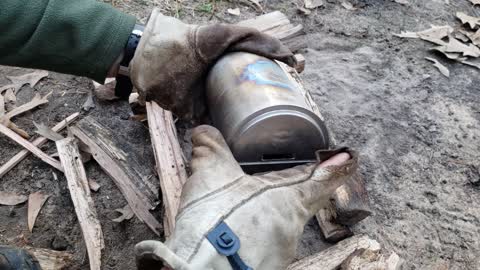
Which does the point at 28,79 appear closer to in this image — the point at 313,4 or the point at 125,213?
the point at 125,213

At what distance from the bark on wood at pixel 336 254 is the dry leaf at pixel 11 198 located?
5.24 ft

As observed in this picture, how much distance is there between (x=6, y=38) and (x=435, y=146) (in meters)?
2.67

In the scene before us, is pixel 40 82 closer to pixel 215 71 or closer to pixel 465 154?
pixel 215 71

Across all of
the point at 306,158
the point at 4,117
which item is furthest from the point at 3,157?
the point at 306,158

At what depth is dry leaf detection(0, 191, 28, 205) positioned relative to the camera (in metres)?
3.00

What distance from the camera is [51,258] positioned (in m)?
2.57

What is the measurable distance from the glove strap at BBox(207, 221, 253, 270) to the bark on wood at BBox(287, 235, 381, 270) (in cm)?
73

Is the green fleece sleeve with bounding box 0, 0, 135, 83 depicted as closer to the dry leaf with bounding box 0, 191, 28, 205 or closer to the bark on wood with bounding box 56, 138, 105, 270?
the bark on wood with bounding box 56, 138, 105, 270

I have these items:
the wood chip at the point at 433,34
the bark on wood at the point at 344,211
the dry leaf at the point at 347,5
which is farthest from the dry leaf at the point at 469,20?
the bark on wood at the point at 344,211

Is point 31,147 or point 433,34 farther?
point 433,34

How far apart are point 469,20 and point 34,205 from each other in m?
3.83

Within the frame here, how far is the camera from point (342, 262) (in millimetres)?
2621

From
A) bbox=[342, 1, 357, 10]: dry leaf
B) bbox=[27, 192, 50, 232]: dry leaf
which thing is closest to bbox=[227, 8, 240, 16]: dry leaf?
bbox=[342, 1, 357, 10]: dry leaf

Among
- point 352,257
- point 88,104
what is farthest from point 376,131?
point 88,104
